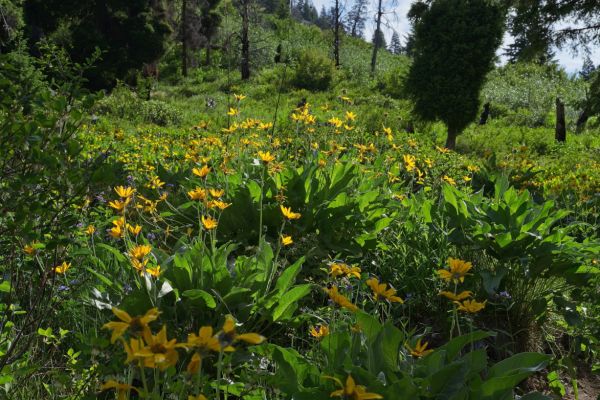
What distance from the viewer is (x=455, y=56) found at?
44.1 ft

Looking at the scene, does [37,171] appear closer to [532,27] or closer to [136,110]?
[532,27]

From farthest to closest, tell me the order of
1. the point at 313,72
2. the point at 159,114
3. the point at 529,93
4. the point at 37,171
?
the point at 529,93 → the point at 313,72 → the point at 159,114 → the point at 37,171

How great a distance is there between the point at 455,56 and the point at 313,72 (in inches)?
443

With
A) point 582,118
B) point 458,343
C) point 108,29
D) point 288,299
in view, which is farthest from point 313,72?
point 458,343

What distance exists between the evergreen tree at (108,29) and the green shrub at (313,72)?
6048 millimetres

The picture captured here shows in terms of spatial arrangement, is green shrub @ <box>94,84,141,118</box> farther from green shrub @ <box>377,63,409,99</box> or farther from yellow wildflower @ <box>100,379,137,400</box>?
yellow wildflower @ <box>100,379,137,400</box>

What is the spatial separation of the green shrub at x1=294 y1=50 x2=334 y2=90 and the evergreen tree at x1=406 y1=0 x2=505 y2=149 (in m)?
10.2

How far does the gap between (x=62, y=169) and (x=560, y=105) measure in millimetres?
14949

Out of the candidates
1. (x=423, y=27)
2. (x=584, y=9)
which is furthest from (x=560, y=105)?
(x=584, y=9)

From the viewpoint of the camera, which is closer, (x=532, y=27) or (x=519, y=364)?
(x=519, y=364)

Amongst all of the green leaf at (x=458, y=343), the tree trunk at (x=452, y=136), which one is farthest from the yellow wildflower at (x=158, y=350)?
the tree trunk at (x=452, y=136)

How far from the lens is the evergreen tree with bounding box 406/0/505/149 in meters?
13.3

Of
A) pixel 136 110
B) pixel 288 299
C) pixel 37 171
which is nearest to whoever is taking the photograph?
pixel 37 171

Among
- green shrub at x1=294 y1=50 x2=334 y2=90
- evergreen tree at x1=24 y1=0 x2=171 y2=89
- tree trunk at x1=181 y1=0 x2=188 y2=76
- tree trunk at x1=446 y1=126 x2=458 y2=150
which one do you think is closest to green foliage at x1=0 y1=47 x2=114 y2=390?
tree trunk at x1=446 y1=126 x2=458 y2=150
